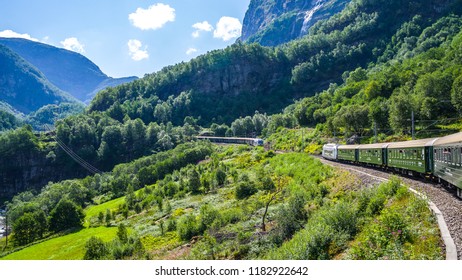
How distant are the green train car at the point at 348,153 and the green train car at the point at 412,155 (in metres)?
14.6

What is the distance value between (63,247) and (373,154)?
49.0m

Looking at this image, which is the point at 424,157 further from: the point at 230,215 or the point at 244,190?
the point at 244,190

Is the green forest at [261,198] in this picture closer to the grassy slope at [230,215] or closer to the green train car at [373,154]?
the grassy slope at [230,215]

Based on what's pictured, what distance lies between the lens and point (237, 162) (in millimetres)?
85812

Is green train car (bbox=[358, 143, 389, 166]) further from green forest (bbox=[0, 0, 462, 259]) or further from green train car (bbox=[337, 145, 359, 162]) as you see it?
green forest (bbox=[0, 0, 462, 259])

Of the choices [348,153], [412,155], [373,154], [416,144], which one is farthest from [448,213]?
[348,153]

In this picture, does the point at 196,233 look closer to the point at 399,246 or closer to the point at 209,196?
the point at 209,196

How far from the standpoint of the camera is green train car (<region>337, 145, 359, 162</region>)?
54500 millimetres

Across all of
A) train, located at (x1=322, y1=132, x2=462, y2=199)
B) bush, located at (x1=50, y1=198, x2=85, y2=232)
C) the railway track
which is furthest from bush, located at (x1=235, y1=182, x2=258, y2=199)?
bush, located at (x1=50, y1=198, x2=85, y2=232)

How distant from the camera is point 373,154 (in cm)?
4538

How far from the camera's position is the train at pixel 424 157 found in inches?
833

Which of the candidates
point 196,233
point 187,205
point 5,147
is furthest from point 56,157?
point 196,233

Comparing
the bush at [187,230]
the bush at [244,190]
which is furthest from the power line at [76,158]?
the bush at [187,230]

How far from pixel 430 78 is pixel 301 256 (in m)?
76.9
